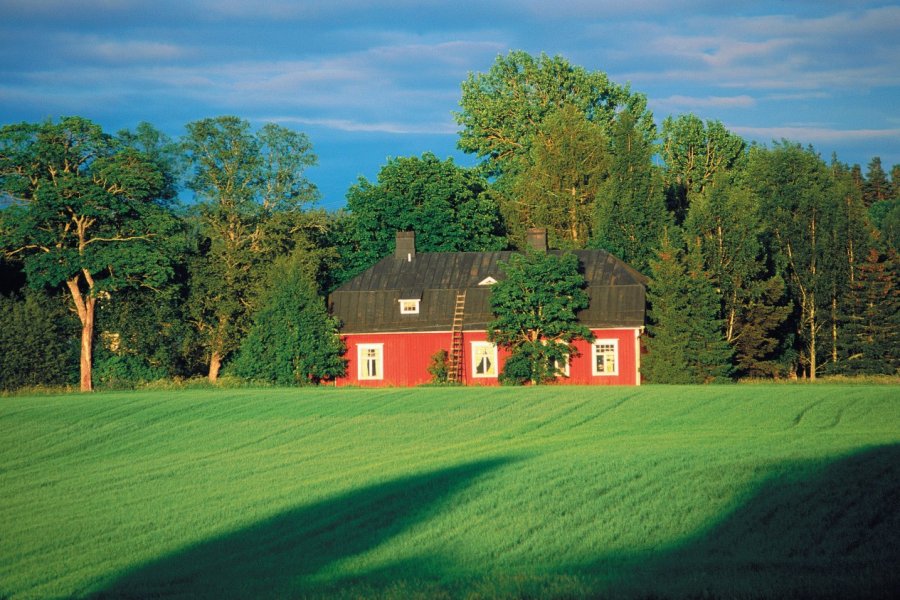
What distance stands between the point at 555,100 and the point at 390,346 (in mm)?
34694

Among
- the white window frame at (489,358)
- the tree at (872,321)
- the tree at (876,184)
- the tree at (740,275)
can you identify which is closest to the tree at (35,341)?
the white window frame at (489,358)

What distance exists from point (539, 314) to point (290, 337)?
35.3 feet

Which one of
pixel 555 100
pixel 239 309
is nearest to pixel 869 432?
pixel 239 309

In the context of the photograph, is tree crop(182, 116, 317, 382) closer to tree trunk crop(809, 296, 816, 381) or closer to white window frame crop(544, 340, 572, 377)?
white window frame crop(544, 340, 572, 377)

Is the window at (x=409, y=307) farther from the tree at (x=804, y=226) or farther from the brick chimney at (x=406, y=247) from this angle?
the tree at (x=804, y=226)

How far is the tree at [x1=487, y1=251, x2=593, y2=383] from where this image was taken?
48.3 meters

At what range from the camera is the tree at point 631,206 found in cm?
5919

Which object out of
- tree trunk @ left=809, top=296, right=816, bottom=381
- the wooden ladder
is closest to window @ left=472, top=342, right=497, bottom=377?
the wooden ladder

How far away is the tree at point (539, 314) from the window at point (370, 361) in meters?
5.99

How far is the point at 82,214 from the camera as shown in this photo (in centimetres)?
5275

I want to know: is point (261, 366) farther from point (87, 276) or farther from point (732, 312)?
point (732, 312)

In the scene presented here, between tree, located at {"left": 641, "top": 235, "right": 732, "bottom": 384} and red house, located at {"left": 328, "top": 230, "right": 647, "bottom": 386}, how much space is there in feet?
3.71

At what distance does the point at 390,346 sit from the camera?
172 feet

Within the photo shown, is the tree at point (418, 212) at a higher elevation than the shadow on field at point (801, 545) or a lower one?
→ higher
